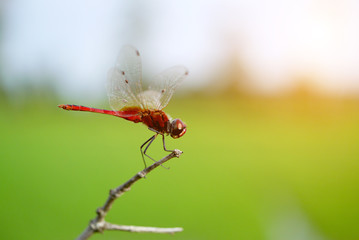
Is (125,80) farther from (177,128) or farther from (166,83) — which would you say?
(177,128)

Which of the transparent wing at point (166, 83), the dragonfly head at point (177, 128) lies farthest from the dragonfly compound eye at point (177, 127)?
the transparent wing at point (166, 83)

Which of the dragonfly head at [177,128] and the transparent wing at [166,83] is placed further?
the transparent wing at [166,83]

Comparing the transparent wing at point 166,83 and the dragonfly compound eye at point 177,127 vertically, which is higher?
the transparent wing at point 166,83

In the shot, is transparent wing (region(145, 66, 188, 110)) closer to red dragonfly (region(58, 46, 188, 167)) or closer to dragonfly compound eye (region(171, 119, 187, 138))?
red dragonfly (region(58, 46, 188, 167))

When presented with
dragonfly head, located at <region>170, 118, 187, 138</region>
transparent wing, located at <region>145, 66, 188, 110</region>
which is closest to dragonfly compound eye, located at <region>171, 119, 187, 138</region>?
dragonfly head, located at <region>170, 118, 187, 138</region>

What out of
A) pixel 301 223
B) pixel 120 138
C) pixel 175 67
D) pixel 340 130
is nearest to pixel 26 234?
pixel 175 67

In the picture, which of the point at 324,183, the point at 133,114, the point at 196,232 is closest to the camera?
the point at 133,114

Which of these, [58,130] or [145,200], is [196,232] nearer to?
[145,200]

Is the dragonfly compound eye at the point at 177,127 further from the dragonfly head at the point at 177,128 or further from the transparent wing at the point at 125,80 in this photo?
the transparent wing at the point at 125,80
